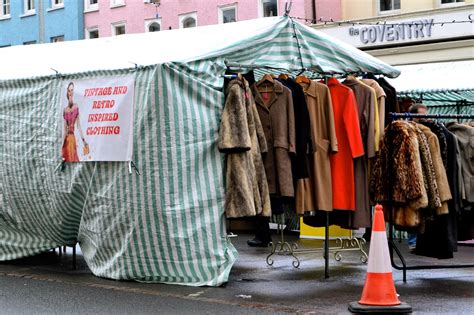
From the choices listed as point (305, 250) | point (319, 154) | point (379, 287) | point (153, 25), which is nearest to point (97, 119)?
point (319, 154)

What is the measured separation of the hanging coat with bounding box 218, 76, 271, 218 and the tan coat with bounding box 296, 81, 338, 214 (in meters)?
0.55

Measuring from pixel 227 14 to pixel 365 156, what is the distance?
2918cm

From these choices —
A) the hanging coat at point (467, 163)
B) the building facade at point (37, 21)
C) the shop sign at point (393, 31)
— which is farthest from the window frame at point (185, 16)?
the hanging coat at point (467, 163)

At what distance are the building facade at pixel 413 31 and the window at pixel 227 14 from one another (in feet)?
23.4

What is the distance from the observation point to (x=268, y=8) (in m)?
37.3

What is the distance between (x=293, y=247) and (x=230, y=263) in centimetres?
313

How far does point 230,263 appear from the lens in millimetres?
10023

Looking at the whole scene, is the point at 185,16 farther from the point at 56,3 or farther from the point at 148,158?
the point at 148,158

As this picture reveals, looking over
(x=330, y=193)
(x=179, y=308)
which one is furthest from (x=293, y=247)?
(x=179, y=308)

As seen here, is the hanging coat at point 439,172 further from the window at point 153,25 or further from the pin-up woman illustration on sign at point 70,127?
the window at point 153,25

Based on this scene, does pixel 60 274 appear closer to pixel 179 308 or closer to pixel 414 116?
pixel 179 308

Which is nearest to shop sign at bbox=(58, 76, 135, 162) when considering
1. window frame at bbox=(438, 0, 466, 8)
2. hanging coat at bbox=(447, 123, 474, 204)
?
hanging coat at bbox=(447, 123, 474, 204)

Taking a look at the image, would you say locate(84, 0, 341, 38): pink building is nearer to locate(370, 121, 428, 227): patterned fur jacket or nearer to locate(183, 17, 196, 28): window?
locate(183, 17, 196, 28): window

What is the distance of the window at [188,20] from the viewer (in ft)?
132
